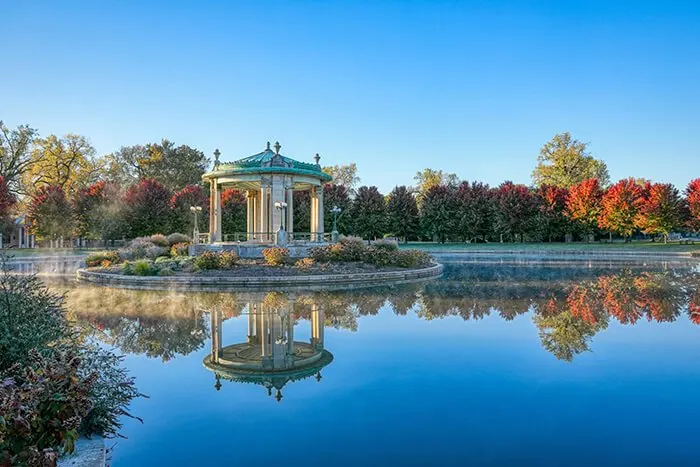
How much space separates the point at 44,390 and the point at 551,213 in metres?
50.1

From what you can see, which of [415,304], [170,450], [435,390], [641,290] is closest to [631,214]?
[641,290]

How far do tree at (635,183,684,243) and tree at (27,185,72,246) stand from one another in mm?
49683

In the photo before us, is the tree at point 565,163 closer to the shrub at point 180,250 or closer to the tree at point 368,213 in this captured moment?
the tree at point 368,213

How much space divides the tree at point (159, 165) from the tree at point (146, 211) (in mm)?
20483

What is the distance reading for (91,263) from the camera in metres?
22.8

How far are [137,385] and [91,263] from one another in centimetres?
1921

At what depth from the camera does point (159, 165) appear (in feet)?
206

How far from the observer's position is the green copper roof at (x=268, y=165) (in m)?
23.2

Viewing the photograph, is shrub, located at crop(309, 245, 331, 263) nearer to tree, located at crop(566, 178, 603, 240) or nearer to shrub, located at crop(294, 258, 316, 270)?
shrub, located at crop(294, 258, 316, 270)

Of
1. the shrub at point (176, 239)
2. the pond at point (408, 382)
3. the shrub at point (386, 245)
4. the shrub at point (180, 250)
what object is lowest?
the pond at point (408, 382)

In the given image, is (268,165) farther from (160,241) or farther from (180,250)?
(160,241)

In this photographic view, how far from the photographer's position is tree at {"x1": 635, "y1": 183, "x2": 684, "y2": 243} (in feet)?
138

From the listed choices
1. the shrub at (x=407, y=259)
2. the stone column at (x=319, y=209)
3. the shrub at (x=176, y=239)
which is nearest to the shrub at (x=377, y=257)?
the shrub at (x=407, y=259)

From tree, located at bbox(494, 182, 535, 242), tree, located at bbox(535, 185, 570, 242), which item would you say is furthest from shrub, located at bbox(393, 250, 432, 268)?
tree, located at bbox(535, 185, 570, 242)
